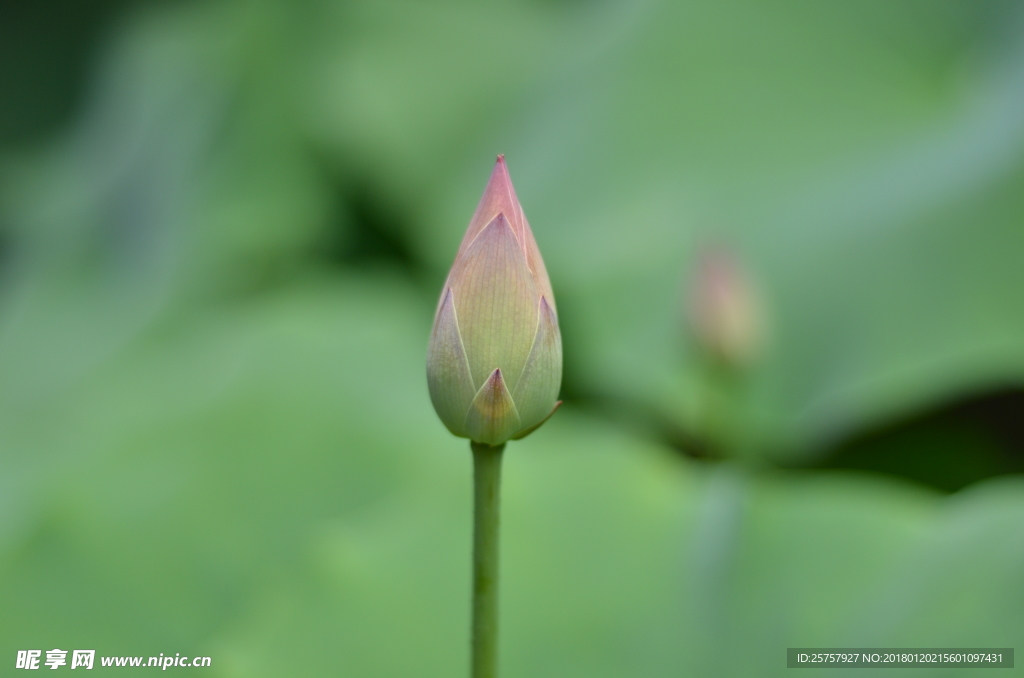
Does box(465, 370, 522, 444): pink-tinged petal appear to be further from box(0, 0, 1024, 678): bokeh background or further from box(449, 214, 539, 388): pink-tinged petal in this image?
box(0, 0, 1024, 678): bokeh background

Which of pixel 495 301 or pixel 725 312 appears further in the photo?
pixel 725 312

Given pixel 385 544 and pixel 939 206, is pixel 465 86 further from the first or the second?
pixel 385 544

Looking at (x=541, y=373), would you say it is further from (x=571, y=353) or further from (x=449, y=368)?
(x=571, y=353)

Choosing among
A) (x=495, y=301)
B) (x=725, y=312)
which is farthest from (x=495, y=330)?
(x=725, y=312)
